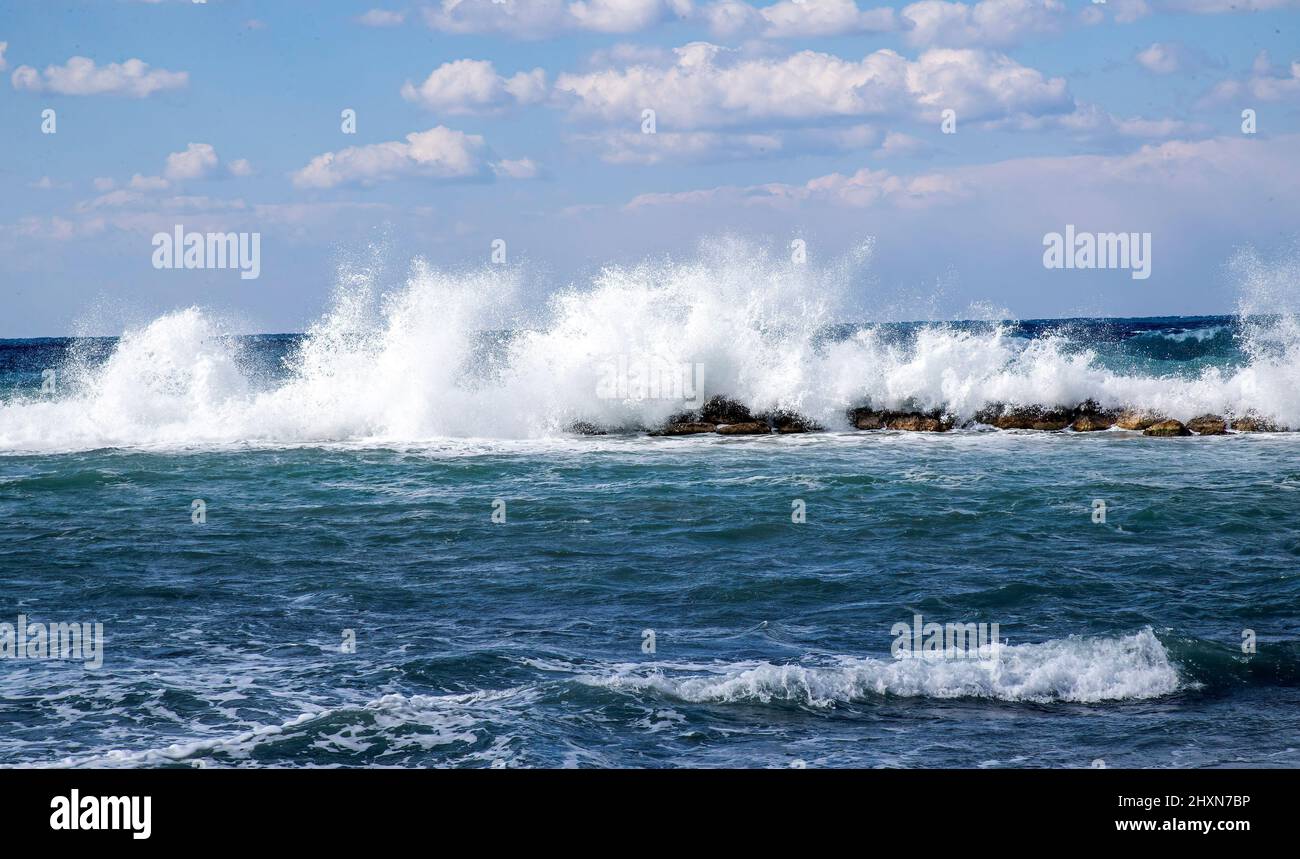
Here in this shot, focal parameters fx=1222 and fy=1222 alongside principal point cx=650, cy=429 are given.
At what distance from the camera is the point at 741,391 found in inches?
1072

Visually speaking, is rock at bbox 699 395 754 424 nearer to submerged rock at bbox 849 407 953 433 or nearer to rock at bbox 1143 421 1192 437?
submerged rock at bbox 849 407 953 433

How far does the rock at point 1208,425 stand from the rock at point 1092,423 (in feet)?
5.14

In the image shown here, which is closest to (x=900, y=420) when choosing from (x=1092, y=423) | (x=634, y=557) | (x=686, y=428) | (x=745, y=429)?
(x=745, y=429)

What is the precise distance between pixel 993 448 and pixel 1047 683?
1470 centimetres

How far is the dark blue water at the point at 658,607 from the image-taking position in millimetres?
8008

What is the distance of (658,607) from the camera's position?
37.5 ft

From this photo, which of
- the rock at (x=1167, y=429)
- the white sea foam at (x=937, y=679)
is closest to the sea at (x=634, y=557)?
the white sea foam at (x=937, y=679)

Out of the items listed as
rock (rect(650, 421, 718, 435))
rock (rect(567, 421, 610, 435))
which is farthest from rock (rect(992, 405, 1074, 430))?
rock (rect(567, 421, 610, 435))

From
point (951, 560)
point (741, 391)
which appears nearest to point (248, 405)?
point (741, 391)

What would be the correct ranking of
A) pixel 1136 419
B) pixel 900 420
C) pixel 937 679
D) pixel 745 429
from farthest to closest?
pixel 900 420 < pixel 745 429 < pixel 1136 419 < pixel 937 679

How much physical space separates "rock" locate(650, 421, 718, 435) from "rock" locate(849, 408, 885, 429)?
311 centimetres

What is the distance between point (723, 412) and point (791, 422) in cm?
149

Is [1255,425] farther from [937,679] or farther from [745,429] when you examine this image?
[937,679]
